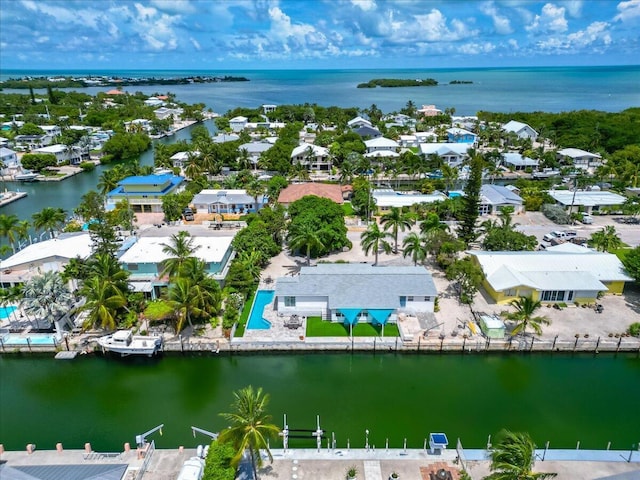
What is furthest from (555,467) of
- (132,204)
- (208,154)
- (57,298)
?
(208,154)

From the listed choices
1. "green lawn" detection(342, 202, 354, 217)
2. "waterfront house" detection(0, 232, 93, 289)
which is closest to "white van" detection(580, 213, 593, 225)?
"green lawn" detection(342, 202, 354, 217)

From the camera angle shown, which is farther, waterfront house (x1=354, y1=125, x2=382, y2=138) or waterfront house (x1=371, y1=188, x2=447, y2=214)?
waterfront house (x1=354, y1=125, x2=382, y2=138)

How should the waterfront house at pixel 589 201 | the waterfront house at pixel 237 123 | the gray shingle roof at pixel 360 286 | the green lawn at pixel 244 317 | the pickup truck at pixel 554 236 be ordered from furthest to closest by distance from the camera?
1. the waterfront house at pixel 237 123
2. the waterfront house at pixel 589 201
3. the pickup truck at pixel 554 236
4. the gray shingle roof at pixel 360 286
5. the green lawn at pixel 244 317

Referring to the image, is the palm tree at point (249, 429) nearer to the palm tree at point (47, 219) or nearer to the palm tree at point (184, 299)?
the palm tree at point (184, 299)

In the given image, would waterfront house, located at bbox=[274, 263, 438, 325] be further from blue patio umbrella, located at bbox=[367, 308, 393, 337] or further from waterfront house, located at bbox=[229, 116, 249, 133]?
waterfront house, located at bbox=[229, 116, 249, 133]

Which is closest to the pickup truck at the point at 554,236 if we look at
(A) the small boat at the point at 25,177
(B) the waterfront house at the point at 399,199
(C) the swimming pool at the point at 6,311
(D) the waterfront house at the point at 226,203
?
(B) the waterfront house at the point at 399,199

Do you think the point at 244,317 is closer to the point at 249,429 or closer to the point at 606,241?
A: the point at 249,429
